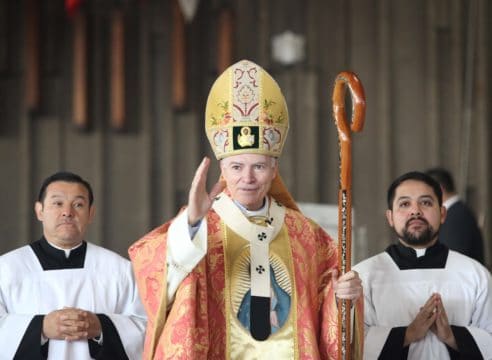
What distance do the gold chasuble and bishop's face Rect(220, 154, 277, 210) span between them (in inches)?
4.4

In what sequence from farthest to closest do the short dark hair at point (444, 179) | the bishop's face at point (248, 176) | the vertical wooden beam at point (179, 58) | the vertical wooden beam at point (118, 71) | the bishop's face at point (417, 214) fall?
the vertical wooden beam at point (179, 58) → the vertical wooden beam at point (118, 71) → the short dark hair at point (444, 179) → the bishop's face at point (417, 214) → the bishop's face at point (248, 176)

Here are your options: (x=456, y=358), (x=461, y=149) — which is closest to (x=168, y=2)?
(x=461, y=149)

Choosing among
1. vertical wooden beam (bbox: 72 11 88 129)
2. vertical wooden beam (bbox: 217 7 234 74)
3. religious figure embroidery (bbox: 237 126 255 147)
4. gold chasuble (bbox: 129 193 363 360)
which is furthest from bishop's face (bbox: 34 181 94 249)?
vertical wooden beam (bbox: 217 7 234 74)

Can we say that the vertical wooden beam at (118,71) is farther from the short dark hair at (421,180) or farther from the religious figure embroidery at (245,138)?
the religious figure embroidery at (245,138)

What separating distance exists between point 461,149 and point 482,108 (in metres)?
0.40

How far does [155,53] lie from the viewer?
8727 mm

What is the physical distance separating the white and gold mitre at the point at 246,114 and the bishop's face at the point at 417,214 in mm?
885

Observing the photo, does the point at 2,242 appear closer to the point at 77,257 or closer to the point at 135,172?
the point at 135,172

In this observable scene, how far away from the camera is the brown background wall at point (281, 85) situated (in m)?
8.45

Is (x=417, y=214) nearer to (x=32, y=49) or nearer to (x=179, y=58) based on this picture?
(x=179, y=58)

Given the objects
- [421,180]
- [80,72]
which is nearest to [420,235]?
[421,180]

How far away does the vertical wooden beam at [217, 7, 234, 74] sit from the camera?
856cm

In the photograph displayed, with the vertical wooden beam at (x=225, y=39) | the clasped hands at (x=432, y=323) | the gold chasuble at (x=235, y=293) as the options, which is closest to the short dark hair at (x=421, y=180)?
the clasped hands at (x=432, y=323)

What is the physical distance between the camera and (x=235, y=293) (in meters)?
4.18
